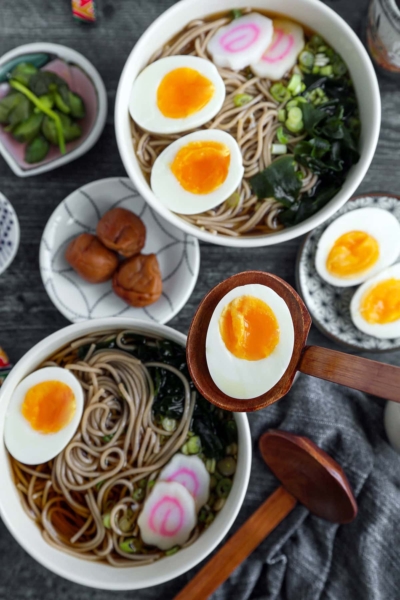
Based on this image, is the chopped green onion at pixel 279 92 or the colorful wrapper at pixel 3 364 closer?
the chopped green onion at pixel 279 92

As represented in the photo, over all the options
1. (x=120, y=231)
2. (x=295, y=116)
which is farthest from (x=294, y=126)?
(x=120, y=231)

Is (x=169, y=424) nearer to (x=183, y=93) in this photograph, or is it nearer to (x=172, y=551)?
(x=172, y=551)

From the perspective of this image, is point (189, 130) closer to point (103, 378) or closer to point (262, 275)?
point (262, 275)

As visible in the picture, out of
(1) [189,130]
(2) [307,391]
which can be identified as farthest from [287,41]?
(2) [307,391]

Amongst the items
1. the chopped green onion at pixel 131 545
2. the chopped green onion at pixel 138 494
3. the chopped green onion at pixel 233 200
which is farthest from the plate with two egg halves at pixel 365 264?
the chopped green onion at pixel 131 545

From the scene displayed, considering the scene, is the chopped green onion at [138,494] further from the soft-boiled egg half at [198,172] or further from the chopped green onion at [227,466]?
the soft-boiled egg half at [198,172]
